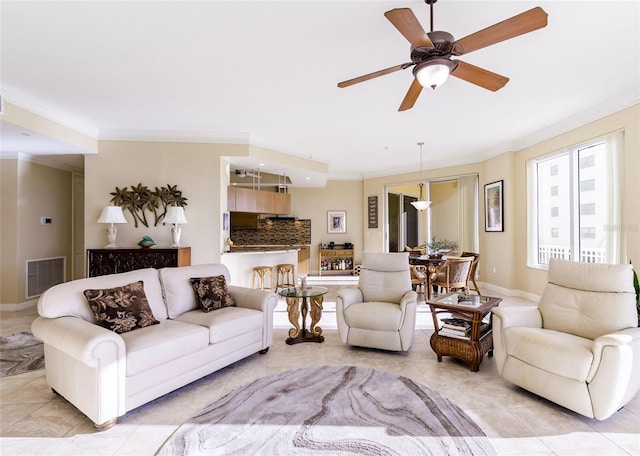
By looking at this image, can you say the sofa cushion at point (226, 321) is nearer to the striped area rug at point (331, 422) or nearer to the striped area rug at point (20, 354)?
the striped area rug at point (331, 422)

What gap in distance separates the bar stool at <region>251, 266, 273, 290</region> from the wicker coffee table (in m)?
3.37

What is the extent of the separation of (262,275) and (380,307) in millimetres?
2952

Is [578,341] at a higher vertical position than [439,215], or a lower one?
lower

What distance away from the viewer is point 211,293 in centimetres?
322

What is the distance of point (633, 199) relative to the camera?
12.2 ft

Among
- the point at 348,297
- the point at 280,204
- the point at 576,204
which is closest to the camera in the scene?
the point at 348,297

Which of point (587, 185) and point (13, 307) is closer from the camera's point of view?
point (587, 185)

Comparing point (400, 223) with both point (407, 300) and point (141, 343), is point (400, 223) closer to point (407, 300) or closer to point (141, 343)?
point (407, 300)

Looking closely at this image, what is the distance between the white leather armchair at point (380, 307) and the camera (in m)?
3.19

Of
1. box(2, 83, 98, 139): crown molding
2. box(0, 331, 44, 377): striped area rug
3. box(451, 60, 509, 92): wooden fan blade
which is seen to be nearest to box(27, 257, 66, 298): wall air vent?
box(0, 331, 44, 377): striped area rug

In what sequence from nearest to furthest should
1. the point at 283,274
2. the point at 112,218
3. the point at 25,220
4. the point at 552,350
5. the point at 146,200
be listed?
1. the point at 552,350
2. the point at 112,218
3. the point at 146,200
4. the point at 25,220
5. the point at 283,274

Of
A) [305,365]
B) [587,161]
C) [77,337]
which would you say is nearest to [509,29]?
[305,365]

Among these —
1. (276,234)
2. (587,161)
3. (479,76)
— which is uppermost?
(479,76)

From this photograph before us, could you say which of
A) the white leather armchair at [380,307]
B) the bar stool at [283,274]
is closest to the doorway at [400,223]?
the bar stool at [283,274]
